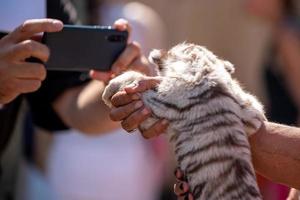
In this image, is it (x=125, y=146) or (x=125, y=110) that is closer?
(x=125, y=110)

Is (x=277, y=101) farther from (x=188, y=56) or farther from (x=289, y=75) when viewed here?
(x=188, y=56)

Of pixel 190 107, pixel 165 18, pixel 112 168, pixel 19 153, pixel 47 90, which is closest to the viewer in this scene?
pixel 190 107

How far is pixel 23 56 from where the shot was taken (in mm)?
2428

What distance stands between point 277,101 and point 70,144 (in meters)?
1.14

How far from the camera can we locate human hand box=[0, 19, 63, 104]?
242 centimetres

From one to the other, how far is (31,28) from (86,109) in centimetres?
55

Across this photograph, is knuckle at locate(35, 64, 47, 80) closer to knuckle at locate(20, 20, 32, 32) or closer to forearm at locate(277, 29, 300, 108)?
knuckle at locate(20, 20, 32, 32)

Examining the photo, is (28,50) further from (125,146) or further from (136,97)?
(125,146)

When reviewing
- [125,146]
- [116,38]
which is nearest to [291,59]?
[125,146]

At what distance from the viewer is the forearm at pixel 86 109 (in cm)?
291

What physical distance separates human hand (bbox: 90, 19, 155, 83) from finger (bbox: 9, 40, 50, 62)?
0.25 metres

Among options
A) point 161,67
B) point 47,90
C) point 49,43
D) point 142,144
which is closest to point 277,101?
point 142,144

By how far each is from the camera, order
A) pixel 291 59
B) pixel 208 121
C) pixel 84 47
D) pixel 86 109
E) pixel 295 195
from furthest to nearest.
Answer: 1. pixel 291 59
2. pixel 86 109
3. pixel 84 47
4. pixel 295 195
5. pixel 208 121

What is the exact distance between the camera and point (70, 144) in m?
4.37
